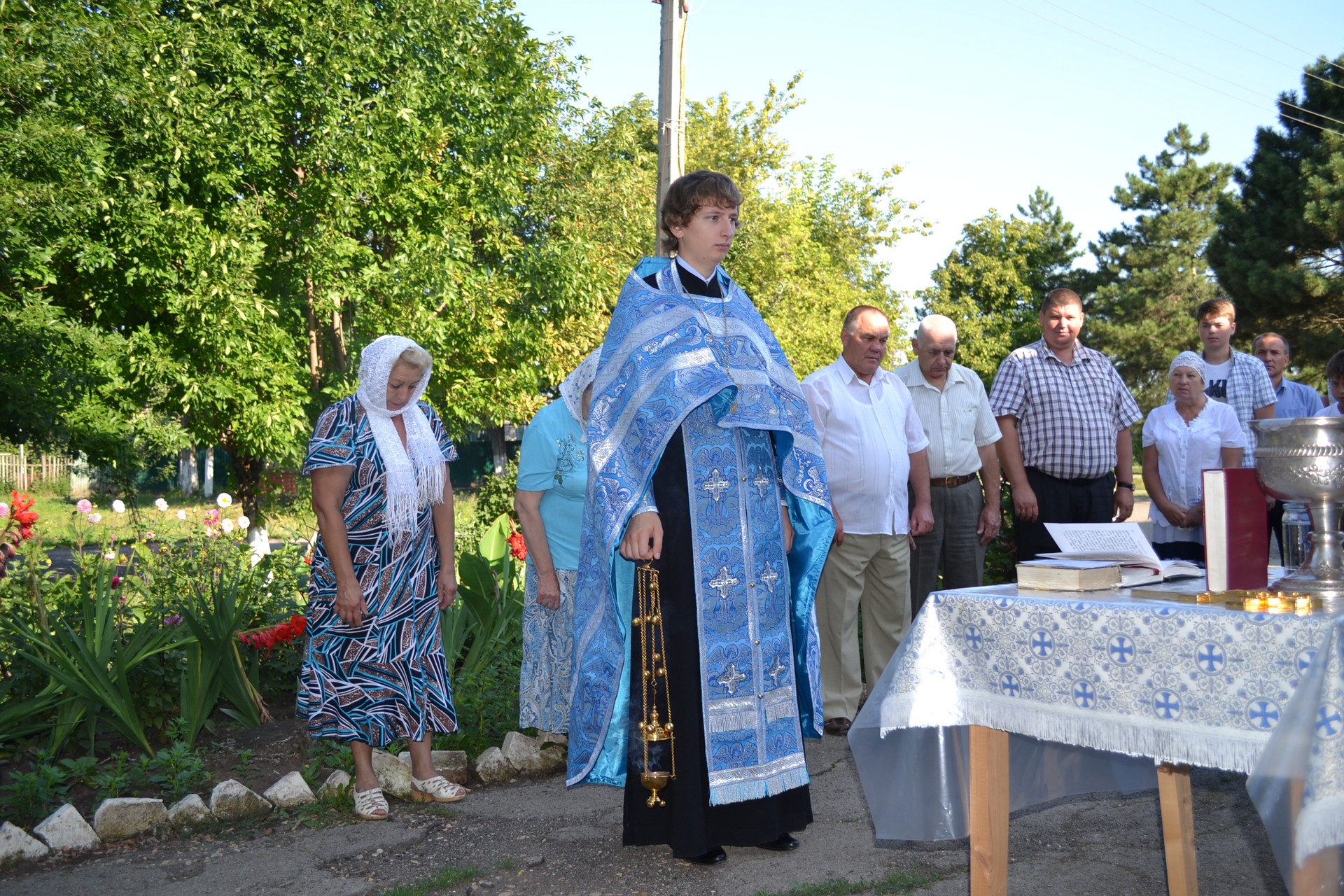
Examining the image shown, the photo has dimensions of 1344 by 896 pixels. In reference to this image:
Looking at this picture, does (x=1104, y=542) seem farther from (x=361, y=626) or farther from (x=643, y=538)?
(x=361, y=626)

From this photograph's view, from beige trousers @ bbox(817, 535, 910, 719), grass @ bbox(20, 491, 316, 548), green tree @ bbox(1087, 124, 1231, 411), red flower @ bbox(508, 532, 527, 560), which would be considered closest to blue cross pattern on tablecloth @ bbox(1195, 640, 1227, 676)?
beige trousers @ bbox(817, 535, 910, 719)

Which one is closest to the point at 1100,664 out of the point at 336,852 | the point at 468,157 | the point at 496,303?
the point at 336,852

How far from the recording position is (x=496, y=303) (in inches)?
715

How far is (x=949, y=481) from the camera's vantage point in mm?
6504

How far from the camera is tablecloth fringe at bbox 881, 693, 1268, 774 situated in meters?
2.58

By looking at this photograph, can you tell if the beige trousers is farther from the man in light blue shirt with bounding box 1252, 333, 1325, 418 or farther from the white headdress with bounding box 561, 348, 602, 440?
the man in light blue shirt with bounding box 1252, 333, 1325, 418

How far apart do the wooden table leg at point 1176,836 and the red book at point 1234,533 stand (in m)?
0.62

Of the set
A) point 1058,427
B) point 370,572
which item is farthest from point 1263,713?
point 1058,427

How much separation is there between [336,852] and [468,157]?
1345cm

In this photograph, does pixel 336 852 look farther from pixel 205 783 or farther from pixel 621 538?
pixel 621 538

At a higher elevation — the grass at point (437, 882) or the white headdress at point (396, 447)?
the white headdress at point (396, 447)

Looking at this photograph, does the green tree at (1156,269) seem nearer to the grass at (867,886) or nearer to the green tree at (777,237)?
the green tree at (777,237)

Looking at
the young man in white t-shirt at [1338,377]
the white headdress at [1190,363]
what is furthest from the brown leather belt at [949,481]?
the young man in white t-shirt at [1338,377]

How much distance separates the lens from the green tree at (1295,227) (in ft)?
87.4
